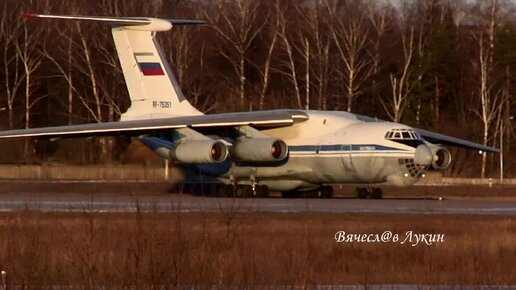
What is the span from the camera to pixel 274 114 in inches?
1243

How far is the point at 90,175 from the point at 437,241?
2101 cm

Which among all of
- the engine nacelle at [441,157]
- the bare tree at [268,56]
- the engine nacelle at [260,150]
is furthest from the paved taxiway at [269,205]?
the bare tree at [268,56]

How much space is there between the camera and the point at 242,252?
49.0ft

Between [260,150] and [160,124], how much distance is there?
2453 millimetres

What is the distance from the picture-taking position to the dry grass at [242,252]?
11742 millimetres

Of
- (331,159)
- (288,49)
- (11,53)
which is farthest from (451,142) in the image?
(11,53)

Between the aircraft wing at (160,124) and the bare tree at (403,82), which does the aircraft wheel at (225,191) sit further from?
the bare tree at (403,82)

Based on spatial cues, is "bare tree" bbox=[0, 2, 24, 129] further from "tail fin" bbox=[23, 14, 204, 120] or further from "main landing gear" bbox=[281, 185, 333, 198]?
"main landing gear" bbox=[281, 185, 333, 198]

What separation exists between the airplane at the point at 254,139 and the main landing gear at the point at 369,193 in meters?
0.03

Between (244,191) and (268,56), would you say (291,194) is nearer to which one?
(244,191)

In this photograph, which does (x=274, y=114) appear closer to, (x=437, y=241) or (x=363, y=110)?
(x=437, y=241)

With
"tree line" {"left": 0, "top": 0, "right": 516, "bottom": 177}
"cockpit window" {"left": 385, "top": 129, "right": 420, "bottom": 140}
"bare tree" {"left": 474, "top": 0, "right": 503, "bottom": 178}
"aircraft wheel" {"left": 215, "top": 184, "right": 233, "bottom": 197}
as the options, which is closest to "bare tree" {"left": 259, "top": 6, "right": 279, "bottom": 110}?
"tree line" {"left": 0, "top": 0, "right": 516, "bottom": 177}

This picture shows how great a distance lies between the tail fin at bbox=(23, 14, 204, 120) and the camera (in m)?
33.2

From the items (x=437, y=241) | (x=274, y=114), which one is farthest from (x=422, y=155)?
(x=437, y=241)
